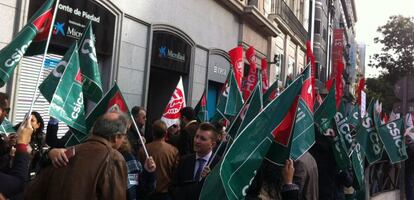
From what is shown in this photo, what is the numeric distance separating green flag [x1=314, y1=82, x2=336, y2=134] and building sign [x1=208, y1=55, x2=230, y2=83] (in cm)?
931

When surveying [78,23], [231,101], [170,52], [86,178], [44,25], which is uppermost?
[170,52]

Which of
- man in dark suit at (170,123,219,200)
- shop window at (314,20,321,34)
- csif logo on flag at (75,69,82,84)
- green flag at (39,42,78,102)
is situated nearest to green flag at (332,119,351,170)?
man in dark suit at (170,123,219,200)

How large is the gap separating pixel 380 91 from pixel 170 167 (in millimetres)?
37147

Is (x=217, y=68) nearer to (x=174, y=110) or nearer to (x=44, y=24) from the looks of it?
(x=174, y=110)

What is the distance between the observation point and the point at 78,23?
28.4ft

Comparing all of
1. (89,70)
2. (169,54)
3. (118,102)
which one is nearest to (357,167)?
(118,102)

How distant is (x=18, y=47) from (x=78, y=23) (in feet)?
14.7

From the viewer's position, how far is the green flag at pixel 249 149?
10.2 ft

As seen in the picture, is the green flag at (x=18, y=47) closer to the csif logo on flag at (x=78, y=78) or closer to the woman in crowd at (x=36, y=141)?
the csif logo on flag at (x=78, y=78)

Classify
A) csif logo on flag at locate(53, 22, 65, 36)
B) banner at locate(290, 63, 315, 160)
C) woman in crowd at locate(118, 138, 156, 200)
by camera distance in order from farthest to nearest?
csif logo on flag at locate(53, 22, 65, 36) → woman in crowd at locate(118, 138, 156, 200) → banner at locate(290, 63, 315, 160)

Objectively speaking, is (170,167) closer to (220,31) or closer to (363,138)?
(363,138)

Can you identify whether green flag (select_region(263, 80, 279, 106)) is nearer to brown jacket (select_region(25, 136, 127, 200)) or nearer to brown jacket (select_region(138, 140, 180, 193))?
brown jacket (select_region(138, 140, 180, 193))

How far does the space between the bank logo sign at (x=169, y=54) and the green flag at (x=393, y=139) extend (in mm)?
6206

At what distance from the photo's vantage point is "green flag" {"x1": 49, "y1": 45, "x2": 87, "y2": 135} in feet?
13.5
